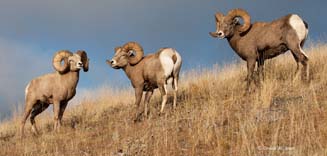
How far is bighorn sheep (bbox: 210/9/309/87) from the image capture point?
1209 cm

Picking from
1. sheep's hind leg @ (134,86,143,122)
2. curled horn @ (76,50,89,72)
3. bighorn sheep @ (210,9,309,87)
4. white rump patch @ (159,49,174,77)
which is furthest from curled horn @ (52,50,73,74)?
bighorn sheep @ (210,9,309,87)

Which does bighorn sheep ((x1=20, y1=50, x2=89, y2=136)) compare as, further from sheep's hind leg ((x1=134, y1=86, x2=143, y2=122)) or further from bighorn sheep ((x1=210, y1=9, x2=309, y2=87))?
bighorn sheep ((x1=210, y1=9, x2=309, y2=87))

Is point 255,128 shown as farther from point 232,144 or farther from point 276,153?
point 276,153

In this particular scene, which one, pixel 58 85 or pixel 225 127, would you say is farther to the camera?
pixel 58 85

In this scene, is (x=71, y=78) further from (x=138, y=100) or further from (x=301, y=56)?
(x=301, y=56)

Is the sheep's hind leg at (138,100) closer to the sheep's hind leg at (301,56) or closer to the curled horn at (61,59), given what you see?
the curled horn at (61,59)

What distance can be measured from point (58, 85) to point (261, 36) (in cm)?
618

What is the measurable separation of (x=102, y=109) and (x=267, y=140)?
10.6 meters

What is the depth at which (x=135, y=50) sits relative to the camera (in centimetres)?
1367

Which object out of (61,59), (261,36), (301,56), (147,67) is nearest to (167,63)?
(147,67)

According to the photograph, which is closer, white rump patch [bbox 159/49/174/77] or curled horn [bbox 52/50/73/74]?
white rump patch [bbox 159/49/174/77]

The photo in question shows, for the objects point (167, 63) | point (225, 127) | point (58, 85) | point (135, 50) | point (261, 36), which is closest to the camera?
point (225, 127)

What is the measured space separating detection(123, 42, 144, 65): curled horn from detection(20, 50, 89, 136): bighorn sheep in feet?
4.86

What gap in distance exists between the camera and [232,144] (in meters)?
7.35
